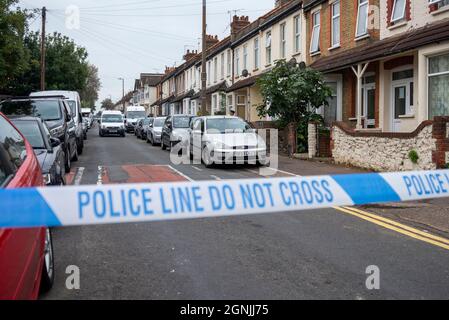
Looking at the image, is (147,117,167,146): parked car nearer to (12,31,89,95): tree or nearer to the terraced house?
the terraced house

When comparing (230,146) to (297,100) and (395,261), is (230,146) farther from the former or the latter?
(395,261)

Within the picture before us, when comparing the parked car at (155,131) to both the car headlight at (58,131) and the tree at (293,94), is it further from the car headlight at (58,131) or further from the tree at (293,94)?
the car headlight at (58,131)

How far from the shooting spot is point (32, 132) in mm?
9039

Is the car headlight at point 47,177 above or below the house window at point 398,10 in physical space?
below

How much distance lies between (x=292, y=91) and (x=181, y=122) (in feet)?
21.4

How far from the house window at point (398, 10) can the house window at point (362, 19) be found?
1.63m

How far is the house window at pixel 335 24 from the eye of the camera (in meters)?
20.9

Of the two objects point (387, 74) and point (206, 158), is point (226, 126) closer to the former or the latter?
point (206, 158)

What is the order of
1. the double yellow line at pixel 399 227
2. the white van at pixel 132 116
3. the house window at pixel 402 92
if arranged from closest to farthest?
1. the double yellow line at pixel 399 227
2. the house window at pixel 402 92
3. the white van at pixel 132 116

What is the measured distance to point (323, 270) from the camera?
5.50 metres

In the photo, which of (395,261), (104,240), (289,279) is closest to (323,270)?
(289,279)

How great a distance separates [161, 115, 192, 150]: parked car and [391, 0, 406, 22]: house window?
27.9ft

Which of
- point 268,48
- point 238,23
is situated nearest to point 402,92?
point 268,48

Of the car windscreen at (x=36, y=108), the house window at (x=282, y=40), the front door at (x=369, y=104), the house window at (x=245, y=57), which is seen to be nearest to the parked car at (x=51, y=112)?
the car windscreen at (x=36, y=108)
